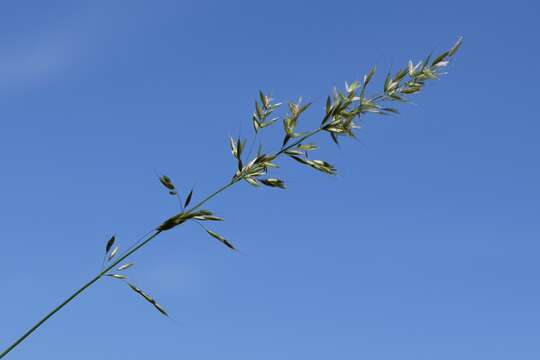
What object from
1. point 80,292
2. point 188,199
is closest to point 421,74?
point 188,199

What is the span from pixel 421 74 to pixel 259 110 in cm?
93

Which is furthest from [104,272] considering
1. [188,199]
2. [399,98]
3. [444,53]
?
[444,53]

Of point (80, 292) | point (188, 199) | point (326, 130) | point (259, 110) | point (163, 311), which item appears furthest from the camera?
point (259, 110)

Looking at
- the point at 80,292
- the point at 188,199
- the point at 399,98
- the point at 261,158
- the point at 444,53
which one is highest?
the point at 444,53

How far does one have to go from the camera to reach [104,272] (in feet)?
9.27

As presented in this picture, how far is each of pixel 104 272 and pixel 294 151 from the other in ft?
3.60

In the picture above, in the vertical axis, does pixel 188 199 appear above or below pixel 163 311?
above

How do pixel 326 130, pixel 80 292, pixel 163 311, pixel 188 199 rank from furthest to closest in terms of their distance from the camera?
pixel 326 130 → pixel 188 199 → pixel 163 311 → pixel 80 292

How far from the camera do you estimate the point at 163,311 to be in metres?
2.69

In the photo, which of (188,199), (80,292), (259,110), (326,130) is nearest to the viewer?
(80,292)

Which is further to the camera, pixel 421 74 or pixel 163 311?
pixel 421 74

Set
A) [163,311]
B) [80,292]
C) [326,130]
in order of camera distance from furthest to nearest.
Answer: [326,130]
[163,311]
[80,292]

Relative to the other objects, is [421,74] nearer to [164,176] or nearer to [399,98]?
[399,98]

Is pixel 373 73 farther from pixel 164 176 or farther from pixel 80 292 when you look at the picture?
pixel 80 292
